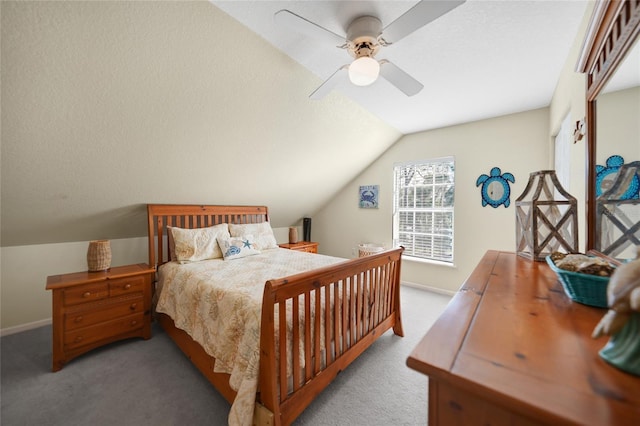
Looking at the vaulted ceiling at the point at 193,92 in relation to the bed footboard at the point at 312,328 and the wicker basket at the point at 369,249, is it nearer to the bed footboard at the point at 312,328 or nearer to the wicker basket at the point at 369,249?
the bed footboard at the point at 312,328

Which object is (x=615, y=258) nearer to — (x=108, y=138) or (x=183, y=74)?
(x=183, y=74)

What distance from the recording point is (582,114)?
142cm

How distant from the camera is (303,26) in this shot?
1325 mm

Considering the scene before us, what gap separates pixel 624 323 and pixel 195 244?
114 inches

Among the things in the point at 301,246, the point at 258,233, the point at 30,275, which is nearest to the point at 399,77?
the point at 258,233

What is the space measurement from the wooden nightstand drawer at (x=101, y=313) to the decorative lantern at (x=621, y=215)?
320 cm

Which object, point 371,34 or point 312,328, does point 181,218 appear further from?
point 371,34

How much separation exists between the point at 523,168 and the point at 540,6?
2.02 meters

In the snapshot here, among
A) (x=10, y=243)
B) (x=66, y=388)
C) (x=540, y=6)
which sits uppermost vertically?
(x=540, y=6)

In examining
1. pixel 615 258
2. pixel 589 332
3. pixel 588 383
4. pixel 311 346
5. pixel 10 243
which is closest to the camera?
pixel 588 383

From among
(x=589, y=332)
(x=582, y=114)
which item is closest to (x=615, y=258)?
(x=589, y=332)

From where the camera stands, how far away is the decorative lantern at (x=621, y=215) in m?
0.82

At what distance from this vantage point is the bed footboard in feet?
4.15

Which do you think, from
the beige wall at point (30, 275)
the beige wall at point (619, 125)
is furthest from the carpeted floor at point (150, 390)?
the beige wall at point (619, 125)
